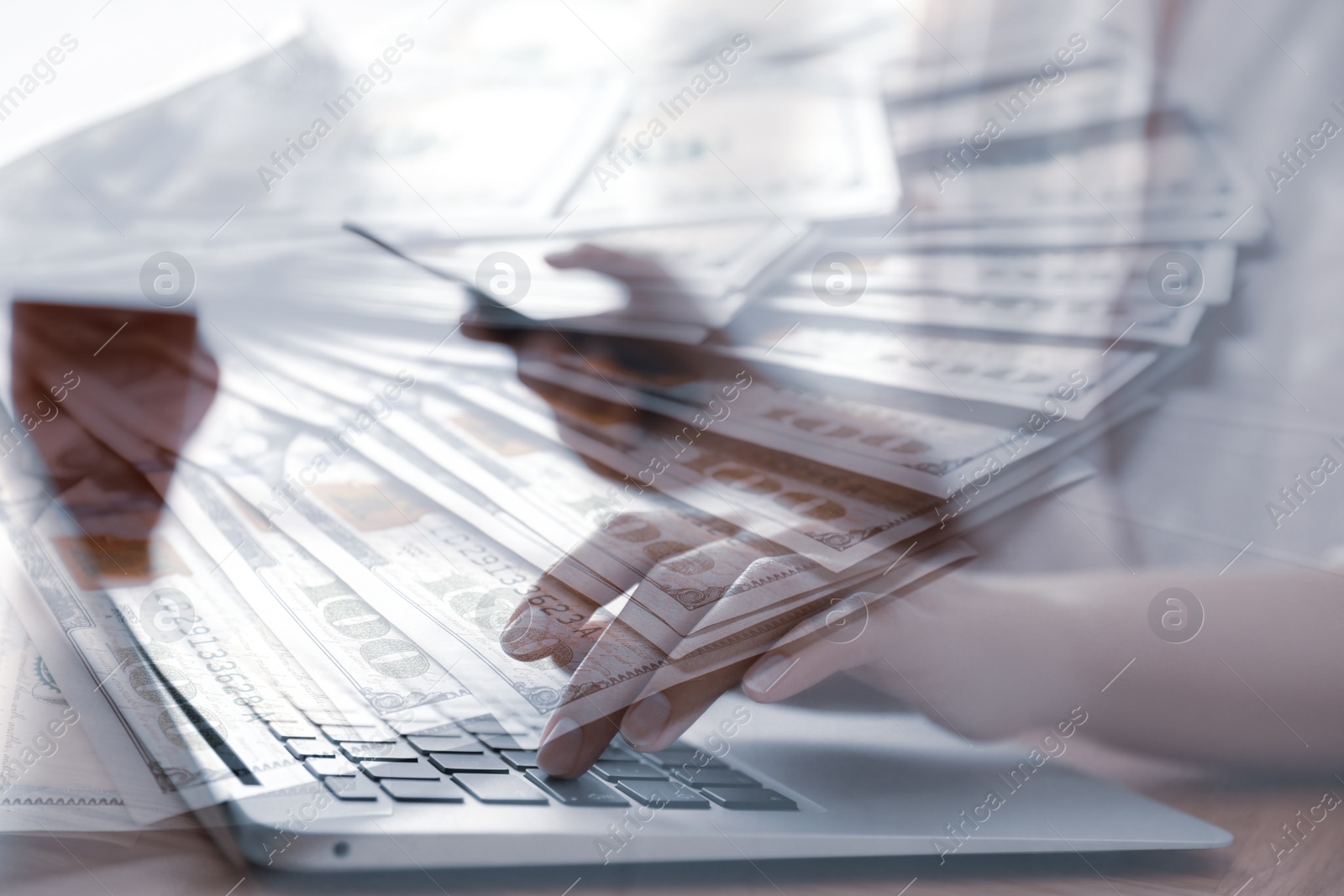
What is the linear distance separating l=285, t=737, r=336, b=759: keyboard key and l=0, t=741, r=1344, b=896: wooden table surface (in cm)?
3

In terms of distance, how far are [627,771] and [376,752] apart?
9 cm

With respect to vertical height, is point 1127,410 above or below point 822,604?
above

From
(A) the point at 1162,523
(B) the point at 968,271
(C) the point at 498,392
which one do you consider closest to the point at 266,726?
(C) the point at 498,392

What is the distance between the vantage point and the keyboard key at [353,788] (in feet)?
0.74

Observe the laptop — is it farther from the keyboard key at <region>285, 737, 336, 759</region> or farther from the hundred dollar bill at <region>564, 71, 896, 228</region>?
the hundred dollar bill at <region>564, 71, 896, 228</region>

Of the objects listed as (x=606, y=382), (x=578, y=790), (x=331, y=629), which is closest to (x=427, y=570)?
(x=331, y=629)

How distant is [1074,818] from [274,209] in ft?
2.93

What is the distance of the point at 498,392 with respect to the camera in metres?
0.57

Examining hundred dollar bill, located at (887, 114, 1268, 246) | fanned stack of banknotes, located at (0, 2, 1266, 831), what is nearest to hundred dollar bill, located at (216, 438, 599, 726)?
fanned stack of banknotes, located at (0, 2, 1266, 831)

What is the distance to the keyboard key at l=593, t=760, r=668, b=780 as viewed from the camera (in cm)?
26

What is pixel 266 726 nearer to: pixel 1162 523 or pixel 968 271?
pixel 1162 523

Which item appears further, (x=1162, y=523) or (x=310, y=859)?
(x=1162, y=523)

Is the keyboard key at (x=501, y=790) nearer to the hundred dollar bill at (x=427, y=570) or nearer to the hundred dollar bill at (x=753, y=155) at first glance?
the hundred dollar bill at (x=427, y=570)

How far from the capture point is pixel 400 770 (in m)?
0.24
